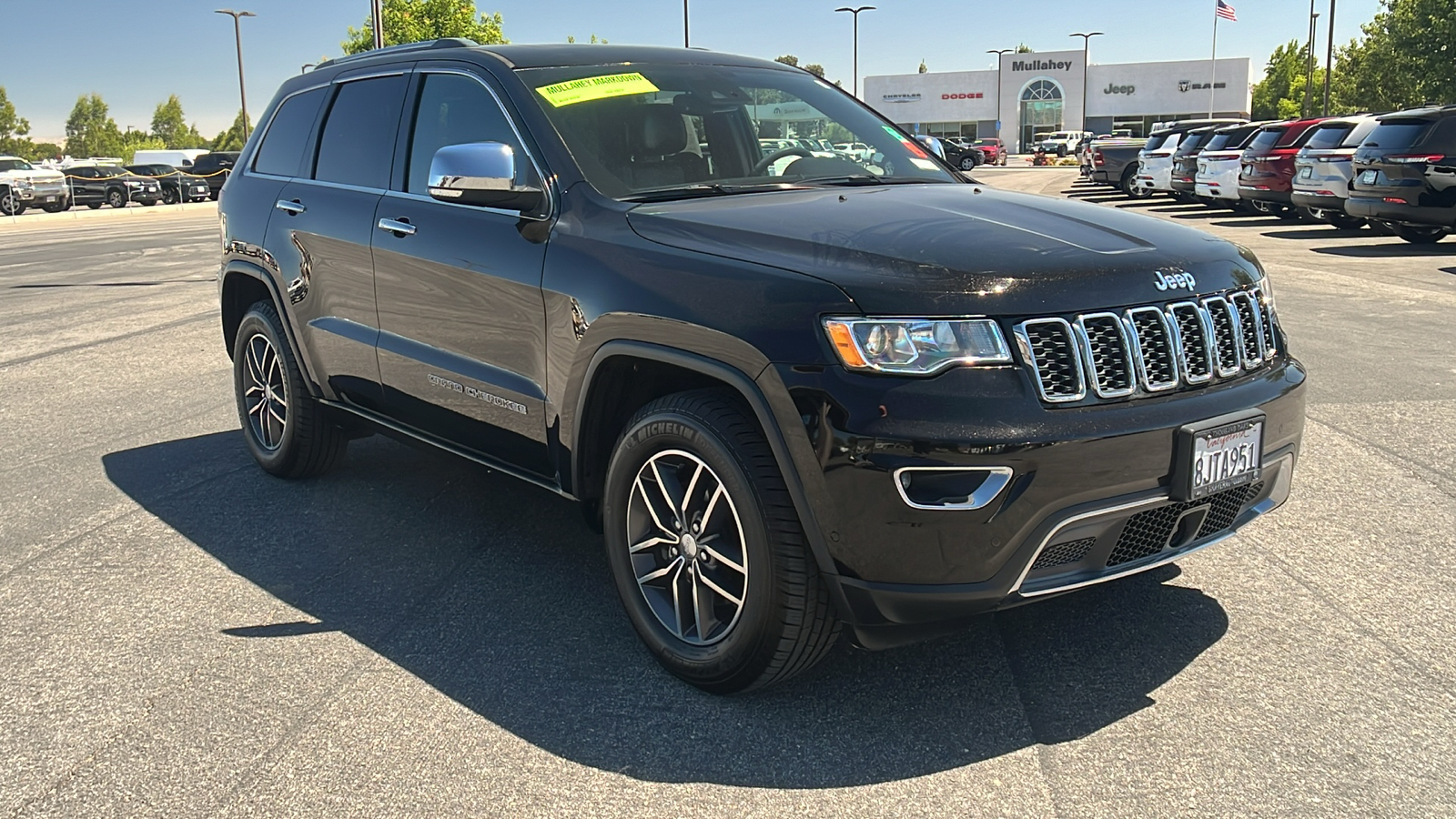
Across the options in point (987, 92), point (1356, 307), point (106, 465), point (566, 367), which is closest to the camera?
point (566, 367)

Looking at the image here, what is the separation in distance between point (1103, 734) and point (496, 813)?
1512 mm

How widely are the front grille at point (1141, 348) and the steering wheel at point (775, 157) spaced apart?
162 centimetres

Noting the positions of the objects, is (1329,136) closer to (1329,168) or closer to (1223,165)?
(1329,168)

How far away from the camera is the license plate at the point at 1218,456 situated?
302 centimetres

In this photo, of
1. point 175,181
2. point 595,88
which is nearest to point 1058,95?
point 175,181

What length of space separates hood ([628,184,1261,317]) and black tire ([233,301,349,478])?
2.41 meters

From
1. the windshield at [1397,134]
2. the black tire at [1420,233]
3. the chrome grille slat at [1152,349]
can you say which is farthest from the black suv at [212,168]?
the chrome grille slat at [1152,349]

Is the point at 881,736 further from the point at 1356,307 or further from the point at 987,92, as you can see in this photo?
the point at 987,92

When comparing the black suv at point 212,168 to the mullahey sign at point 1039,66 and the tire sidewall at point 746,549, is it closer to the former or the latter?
the tire sidewall at point 746,549

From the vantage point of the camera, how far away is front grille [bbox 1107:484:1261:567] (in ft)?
10.1

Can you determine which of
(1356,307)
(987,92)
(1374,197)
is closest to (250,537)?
(1356,307)

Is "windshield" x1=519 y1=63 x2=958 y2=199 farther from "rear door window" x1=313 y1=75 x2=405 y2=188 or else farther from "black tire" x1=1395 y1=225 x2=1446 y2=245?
"black tire" x1=1395 y1=225 x2=1446 y2=245

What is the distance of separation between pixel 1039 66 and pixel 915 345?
9099cm

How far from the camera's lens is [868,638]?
3.03m
